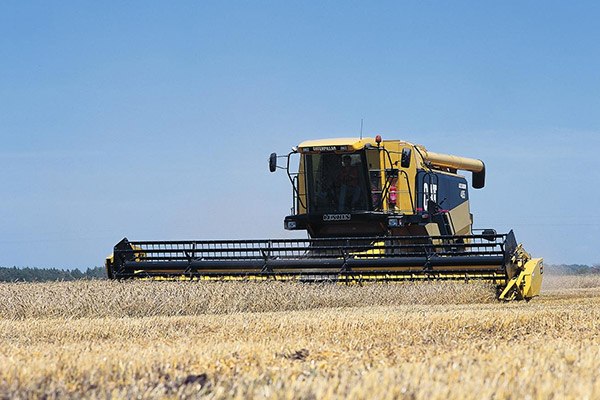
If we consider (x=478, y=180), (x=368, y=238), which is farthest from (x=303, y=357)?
(x=478, y=180)

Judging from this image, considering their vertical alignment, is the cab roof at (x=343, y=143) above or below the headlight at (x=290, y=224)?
above

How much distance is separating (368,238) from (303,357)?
810 cm

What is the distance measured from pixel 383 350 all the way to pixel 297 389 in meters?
1.70

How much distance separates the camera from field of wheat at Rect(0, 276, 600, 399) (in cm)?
293

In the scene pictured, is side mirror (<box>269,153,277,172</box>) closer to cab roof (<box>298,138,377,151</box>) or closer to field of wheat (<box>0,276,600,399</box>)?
cab roof (<box>298,138,377,151</box>)

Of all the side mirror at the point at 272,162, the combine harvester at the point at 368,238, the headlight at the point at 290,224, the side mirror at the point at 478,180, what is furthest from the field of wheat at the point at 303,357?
the side mirror at the point at 478,180

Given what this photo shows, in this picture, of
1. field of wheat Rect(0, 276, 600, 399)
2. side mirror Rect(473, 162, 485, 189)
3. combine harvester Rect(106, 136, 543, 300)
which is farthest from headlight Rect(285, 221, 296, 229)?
field of wheat Rect(0, 276, 600, 399)

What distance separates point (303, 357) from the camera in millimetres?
4191

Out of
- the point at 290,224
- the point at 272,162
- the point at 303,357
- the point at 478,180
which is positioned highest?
the point at 272,162

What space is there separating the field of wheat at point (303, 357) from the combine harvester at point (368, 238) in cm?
378

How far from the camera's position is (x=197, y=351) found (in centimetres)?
430

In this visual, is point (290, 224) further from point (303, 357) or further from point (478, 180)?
point (303, 357)

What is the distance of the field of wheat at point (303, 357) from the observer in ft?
9.61

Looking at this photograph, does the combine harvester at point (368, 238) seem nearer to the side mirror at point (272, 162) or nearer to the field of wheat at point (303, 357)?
the side mirror at point (272, 162)
